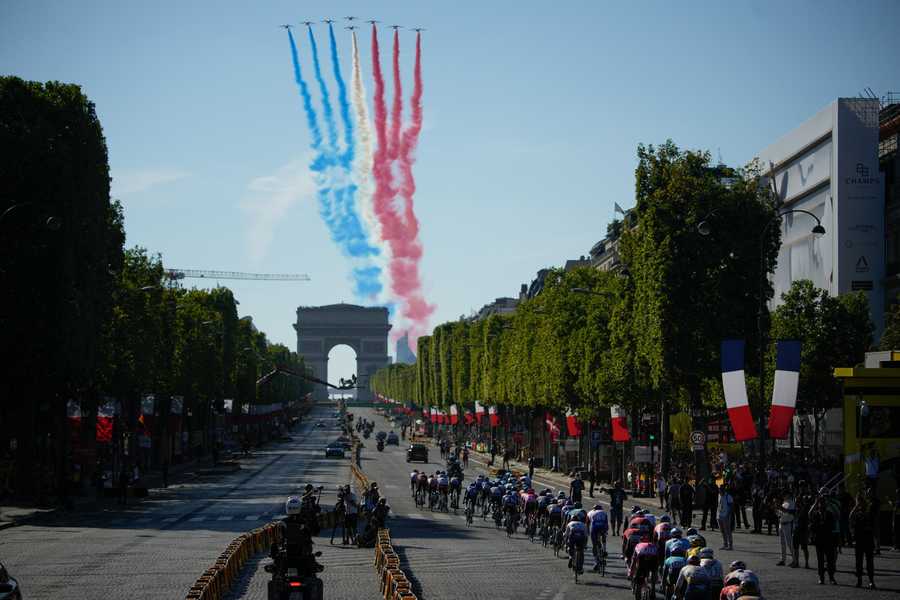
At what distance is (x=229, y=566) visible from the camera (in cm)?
3459

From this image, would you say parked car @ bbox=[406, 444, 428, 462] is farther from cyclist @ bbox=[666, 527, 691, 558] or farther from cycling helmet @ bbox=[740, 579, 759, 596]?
cycling helmet @ bbox=[740, 579, 759, 596]

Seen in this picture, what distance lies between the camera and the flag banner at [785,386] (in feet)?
165

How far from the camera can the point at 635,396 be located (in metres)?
77.4

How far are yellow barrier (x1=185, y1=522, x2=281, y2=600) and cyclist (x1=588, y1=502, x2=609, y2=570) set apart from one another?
8280 millimetres

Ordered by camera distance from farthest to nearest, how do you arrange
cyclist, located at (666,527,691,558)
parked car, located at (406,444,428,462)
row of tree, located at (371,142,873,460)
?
parked car, located at (406,444,428,462) < row of tree, located at (371,142,873,460) < cyclist, located at (666,527,691,558)

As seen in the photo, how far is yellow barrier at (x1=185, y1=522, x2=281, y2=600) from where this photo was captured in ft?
92.8

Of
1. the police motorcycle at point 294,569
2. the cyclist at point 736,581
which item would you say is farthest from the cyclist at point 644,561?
the cyclist at point 736,581

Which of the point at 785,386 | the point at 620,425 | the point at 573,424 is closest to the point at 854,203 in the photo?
the point at 573,424

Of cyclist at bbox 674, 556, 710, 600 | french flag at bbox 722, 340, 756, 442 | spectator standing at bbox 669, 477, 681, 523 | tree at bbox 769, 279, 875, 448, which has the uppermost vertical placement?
tree at bbox 769, 279, 875, 448

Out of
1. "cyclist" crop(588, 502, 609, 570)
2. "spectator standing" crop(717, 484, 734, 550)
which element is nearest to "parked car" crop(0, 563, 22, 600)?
"cyclist" crop(588, 502, 609, 570)

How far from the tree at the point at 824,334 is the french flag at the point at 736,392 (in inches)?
1172

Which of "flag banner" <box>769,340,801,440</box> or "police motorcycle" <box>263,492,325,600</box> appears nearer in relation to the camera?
"police motorcycle" <box>263,492,325,600</box>

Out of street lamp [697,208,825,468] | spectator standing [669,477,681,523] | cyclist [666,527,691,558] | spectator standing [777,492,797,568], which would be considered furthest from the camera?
street lamp [697,208,825,468]

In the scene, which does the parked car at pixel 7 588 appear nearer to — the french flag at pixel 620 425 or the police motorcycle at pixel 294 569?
the police motorcycle at pixel 294 569
